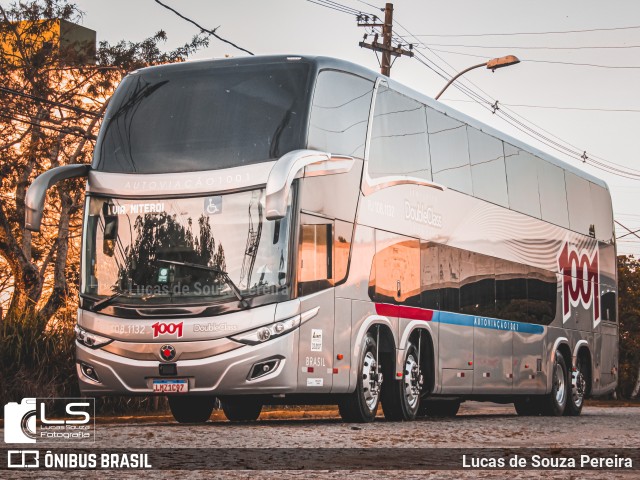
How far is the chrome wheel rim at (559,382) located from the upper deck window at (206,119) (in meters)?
10.7

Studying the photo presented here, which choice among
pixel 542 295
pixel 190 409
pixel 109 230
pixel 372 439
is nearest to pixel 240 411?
pixel 190 409

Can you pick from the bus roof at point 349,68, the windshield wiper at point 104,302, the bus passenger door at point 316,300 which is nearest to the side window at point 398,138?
the bus roof at point 349,68

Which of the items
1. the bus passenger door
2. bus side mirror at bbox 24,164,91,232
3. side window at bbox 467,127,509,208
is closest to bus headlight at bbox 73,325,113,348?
bus side mirror at bbox 24,164,91,232

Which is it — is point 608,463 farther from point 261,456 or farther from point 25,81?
point 25,81

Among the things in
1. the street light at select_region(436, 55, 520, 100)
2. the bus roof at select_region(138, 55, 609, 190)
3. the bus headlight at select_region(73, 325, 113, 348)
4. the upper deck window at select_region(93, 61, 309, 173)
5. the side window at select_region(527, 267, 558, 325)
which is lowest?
the bus headlight at select_region(73, 325, 113, 348)

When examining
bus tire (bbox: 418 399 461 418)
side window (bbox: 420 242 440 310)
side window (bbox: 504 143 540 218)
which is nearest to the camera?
side window (bbox: 420 242 440 310)

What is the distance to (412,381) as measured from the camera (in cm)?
1856

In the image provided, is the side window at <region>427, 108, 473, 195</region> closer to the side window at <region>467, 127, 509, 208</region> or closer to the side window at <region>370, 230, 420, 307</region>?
the side window at <region>467, 127, 509, 208</region>

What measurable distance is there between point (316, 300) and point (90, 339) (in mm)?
2849

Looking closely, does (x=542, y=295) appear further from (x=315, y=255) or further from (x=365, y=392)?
(x=315, y=255)

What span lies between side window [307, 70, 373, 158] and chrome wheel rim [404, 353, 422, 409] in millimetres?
3274

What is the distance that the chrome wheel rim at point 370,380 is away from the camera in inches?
680

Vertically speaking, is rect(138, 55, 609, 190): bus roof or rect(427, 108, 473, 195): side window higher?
rect(138, 55, 609, 190): bus roof

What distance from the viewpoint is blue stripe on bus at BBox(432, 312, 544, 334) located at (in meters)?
19.8
